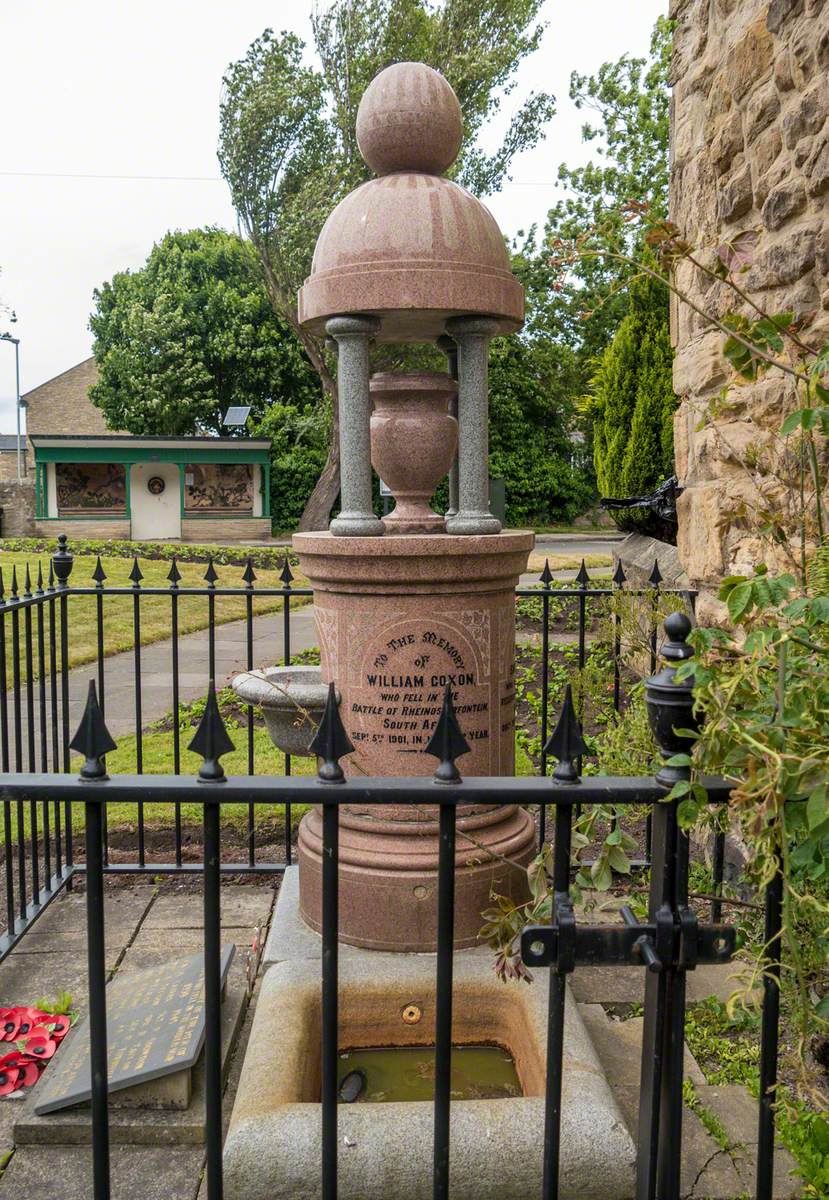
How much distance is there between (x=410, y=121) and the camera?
3.48 m

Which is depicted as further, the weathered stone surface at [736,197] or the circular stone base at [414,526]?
the weathered stone surface at [736,197]

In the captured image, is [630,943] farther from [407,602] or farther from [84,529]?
[84,529]

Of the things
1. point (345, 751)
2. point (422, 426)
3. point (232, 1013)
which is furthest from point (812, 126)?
point (232, 1013)

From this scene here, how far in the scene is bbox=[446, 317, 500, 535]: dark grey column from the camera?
3543 mm

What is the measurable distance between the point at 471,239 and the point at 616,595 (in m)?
1.70

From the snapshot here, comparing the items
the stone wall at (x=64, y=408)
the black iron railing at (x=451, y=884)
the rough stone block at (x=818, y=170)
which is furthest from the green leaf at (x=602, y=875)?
the stone wall at (x=64, y=408)

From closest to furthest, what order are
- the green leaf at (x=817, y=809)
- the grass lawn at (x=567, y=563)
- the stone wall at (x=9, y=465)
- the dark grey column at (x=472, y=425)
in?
the green leaf at (x=817, y=809), the dark grey column at (x=472, y=425), the grass lawn at (x=567, y=563), the stone wall at (x=9, y=465)

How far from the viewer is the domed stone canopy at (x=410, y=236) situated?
10.7ft

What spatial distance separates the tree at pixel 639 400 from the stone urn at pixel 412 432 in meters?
6.82

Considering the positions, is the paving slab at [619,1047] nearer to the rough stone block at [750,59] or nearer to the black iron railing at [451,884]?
the black iron railing at [451,884]

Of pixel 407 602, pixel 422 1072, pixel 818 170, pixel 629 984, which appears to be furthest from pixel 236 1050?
pixel 818 170

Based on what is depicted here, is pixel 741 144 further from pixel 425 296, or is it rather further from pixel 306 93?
pixel 306 93

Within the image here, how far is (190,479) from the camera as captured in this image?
3122 centimetres

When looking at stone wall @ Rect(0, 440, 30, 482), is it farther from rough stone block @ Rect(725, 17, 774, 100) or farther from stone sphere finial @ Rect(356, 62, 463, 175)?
rough stone block @ Rect(725, 17, 774, 100)
